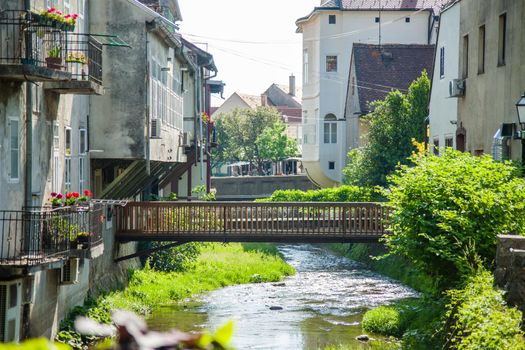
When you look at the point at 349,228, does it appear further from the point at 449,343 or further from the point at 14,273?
the point at 14,273

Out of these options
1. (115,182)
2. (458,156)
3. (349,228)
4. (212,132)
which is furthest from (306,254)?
(458,156)

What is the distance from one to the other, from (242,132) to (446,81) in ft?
209

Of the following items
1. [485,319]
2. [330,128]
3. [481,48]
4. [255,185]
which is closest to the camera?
[485,319]

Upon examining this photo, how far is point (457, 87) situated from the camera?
2742 cm

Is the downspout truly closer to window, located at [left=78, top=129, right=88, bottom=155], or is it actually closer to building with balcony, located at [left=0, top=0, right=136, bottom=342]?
building with balcony, located at [left=0, top=0, right=136, bottom=342]

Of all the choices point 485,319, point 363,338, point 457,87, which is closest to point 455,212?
point 485,319

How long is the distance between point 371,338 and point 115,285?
328 inches

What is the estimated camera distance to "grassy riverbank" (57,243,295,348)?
80.5ft

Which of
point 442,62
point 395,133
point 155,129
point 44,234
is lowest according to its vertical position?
point 44,234

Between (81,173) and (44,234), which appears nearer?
(44,234)

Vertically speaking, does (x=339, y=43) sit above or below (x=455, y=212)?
above

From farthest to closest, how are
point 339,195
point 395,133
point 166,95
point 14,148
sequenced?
point 339,195 → point 395,133 → point 166,95 → point 14,148

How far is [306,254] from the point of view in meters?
46.9

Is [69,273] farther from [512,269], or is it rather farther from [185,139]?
[185,139]
